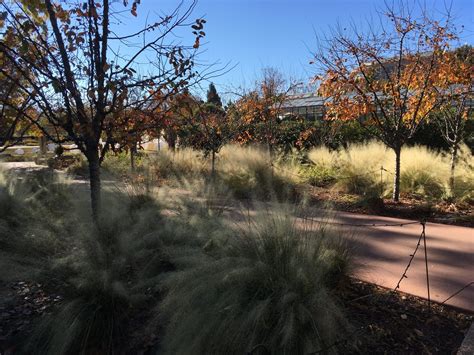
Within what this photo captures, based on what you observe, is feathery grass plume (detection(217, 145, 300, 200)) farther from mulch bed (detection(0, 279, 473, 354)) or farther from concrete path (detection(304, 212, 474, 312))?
mulch bed (detection(0, 279, 473, 354))

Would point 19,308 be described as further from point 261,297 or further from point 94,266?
point 261,297

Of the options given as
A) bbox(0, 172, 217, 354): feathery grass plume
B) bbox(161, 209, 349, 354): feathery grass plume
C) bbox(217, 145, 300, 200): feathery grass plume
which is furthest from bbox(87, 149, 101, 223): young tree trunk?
bbox(217, 145, 300, 200): feathery grass plume

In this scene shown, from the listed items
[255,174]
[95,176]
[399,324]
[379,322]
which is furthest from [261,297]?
Answer: [255,174]

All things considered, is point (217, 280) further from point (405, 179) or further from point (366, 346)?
point (405, 179)

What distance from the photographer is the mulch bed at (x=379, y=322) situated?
2.55m

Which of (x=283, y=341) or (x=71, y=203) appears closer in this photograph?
(x=283, y=341)

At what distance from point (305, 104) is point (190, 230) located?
19.7m

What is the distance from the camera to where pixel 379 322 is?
9.35 feet

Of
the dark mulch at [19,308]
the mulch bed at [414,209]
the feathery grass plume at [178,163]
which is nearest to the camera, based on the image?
the dark mulch at [19,308]

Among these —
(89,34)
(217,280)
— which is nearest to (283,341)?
(217,280)

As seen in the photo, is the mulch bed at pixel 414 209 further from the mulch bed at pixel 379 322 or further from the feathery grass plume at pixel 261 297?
the feathery grass plume at pixel 261 297

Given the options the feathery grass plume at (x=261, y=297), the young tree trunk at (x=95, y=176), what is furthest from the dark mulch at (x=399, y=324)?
the young tree trunk at (x=95, y=176)

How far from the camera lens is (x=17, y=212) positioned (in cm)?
540

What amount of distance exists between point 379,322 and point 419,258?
1564mm
